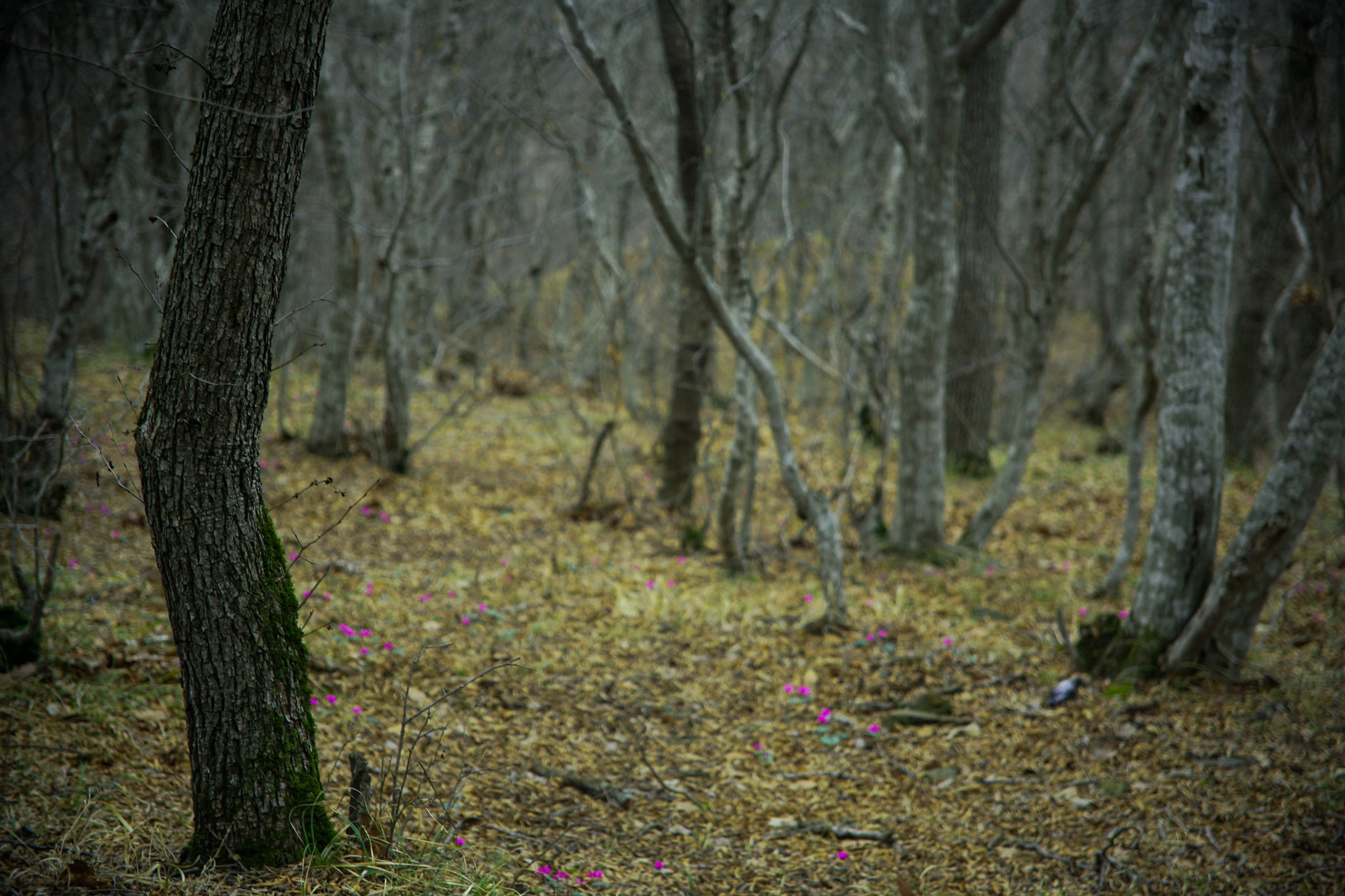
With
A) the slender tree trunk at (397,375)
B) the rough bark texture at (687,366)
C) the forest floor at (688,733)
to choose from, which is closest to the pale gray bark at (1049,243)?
the forest floor at (688,733)

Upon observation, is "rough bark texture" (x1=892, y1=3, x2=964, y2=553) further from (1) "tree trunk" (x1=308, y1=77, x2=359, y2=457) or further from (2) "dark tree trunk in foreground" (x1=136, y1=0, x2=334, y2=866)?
(1) "tree trunk" (x1=308, y1=77, x2=359, y2=457)

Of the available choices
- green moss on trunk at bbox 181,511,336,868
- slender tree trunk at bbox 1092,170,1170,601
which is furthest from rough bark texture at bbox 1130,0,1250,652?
green moss on trunk at bbox 181,511,336,868

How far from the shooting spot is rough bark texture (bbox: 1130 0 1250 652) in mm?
3816

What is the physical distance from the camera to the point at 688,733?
3951mm

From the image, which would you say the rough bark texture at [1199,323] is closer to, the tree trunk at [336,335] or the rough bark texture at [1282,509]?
the rough bark texture at [1282,509]

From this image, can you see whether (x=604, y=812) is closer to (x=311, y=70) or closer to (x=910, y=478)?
(x=311, y=70)

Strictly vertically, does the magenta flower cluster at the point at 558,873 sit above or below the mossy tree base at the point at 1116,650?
below

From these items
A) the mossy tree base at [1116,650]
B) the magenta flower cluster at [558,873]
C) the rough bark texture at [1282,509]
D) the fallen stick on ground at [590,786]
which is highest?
the rough bark texture at [1282,509]

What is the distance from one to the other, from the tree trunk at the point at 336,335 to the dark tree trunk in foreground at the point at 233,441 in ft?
20.5

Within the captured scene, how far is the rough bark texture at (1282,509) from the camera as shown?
3418 millimetres

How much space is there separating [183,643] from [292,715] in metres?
0.34

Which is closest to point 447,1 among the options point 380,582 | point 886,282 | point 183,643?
point 886,282

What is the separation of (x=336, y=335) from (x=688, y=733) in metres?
5.97

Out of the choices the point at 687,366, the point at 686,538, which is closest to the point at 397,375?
the point at 687,366
